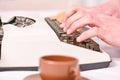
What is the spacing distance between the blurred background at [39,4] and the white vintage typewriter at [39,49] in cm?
128

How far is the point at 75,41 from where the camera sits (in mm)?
961

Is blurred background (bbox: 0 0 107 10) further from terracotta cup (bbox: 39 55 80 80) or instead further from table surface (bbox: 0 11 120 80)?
terracotta cup (bbox: 39 55 80 80)

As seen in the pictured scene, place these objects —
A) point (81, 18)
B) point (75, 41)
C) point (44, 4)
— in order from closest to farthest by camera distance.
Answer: point (75, 41), point (81, 18), point (44, 4)

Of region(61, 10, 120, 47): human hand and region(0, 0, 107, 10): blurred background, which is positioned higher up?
region(0, 0, 107, 10): blurred background

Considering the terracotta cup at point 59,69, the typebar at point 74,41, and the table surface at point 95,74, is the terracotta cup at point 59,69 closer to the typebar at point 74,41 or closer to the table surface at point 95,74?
the table surface at point 95,74

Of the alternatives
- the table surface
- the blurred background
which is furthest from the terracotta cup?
the blurred background

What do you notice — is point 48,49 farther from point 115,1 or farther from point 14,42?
point 115,1

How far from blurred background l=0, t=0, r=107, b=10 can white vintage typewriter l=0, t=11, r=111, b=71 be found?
1.28 meters

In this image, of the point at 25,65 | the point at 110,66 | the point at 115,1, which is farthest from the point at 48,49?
the point at 115,1

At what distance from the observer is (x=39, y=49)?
870 millimetres

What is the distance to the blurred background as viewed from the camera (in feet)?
7.37

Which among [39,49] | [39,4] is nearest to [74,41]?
[39,49]

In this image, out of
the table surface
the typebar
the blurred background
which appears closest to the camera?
the table surface

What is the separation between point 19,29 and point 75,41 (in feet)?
0.62
